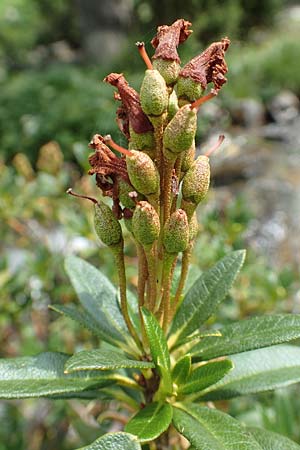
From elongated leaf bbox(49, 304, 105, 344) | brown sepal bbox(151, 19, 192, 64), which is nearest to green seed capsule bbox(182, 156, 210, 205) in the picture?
brown sepal bbox(151, 19, 192, 64)

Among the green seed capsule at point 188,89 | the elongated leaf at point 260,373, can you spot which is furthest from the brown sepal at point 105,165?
the elongated leaf at point 260,373

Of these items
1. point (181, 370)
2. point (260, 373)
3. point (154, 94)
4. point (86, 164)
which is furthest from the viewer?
point (86, 164)

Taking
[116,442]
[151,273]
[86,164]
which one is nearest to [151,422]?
[116,442]

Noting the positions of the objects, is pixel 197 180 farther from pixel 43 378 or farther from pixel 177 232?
pixel 43 378

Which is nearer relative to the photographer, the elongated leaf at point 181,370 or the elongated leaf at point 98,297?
the elongated leaf at point 181,370

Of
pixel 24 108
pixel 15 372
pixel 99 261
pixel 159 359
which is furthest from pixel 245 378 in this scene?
pixel 24 108

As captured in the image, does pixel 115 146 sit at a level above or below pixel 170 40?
below

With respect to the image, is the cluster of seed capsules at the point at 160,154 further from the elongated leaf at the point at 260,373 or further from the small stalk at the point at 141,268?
the elongated leaf at the point at 260,373
